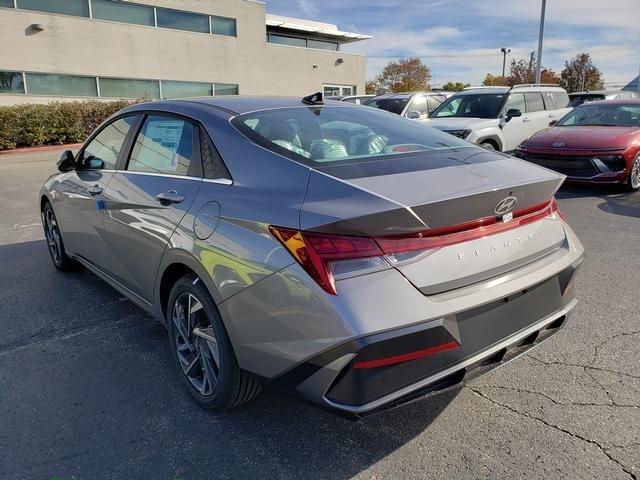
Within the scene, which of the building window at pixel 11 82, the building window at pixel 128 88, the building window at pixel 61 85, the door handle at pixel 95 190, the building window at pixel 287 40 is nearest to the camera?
the door handle at pixel 95 190

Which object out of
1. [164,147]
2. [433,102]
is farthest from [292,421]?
[433,102]

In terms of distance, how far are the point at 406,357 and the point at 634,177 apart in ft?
25.8

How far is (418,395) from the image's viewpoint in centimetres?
210

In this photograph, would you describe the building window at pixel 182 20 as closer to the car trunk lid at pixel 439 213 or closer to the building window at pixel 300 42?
the building window at pixel 300 42

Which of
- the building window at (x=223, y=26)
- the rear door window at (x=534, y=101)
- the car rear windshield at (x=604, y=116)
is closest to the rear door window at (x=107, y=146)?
the car rear windshield at (x=604, y=116)

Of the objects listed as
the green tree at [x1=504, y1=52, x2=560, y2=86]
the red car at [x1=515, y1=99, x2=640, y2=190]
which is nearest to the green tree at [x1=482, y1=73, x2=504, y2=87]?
the green tree at [x1=504, y1=52, x2=560, y2=86]

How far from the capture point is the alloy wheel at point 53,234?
4953mm

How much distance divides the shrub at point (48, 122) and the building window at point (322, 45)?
50.1 ft

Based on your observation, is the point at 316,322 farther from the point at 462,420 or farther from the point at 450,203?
the point at 462,420

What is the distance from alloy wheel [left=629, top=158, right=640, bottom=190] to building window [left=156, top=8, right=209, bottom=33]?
20.2 m

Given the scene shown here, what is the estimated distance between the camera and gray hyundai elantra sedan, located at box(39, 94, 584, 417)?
78.5 inches

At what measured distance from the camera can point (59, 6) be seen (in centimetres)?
1923

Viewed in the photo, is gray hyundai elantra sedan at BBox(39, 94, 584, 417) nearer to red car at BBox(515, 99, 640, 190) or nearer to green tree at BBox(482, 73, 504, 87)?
red car at BBox(515, 99, 640, 190)

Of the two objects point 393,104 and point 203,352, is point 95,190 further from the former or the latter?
point 393,104
